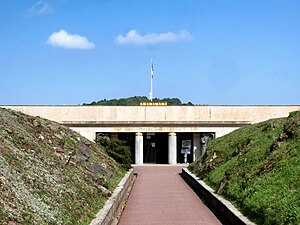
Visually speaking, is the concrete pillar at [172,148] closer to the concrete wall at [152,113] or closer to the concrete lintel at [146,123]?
the concrete lintel at [146,123]

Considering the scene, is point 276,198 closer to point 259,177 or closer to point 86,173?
point 259,177

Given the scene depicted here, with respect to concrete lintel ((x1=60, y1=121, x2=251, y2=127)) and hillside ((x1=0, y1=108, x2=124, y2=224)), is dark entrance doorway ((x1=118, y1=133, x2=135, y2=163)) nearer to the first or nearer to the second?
concrete lintel ((x1=60, y1=121, x2=251, y2=127))

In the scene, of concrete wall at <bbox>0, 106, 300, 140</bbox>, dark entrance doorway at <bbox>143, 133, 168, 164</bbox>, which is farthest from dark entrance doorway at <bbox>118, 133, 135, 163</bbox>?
concrete wall at <bbox>0, 106, 300, 140</bbox>

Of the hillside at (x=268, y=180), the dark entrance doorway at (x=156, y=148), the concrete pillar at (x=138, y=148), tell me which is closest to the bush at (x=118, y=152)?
the hillside at (x=268, y=180)

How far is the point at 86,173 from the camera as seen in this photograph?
61.1 feet

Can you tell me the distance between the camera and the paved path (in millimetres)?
14970

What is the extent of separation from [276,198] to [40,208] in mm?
5731

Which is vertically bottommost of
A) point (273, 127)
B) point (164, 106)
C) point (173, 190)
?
point (173, 190)

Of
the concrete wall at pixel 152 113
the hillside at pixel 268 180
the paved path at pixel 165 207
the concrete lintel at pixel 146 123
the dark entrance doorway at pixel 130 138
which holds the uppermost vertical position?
the concrete wall at pixel 152 113

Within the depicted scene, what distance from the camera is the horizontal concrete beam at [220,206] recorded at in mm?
13109

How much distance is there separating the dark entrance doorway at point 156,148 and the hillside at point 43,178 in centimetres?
2654

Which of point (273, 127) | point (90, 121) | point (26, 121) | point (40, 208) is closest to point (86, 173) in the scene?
point (26, 121)

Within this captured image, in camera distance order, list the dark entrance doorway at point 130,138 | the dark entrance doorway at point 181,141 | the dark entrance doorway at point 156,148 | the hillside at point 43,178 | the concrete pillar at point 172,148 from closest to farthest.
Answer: the hillside at point 43,178, the concrete pillar at point 172,148, the dark entrance doorway at point 130,138, the dark entrance doorway at point 181,141, the dark entrance doorway at point 156,148

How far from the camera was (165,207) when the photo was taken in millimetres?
17547
